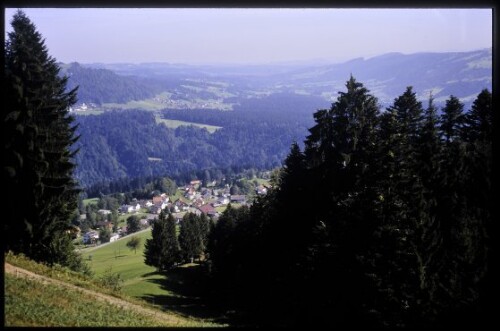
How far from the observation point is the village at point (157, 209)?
120 meters

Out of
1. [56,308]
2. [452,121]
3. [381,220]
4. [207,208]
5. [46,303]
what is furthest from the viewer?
[207,208]

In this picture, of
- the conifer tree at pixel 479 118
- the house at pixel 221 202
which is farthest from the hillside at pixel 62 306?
the house at pixel 221 202

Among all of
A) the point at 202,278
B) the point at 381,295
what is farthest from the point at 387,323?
the point at 202,278

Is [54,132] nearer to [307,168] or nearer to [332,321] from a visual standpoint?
[307,168]

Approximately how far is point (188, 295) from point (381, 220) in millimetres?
28991

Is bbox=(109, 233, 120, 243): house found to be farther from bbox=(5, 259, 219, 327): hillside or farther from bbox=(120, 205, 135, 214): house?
bbox=(5, 259, 219, 327): hillside

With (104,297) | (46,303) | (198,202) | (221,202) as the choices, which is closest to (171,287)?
(104,297)

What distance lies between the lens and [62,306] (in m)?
11.7

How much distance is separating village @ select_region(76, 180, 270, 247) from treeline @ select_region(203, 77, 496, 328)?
82127 mm

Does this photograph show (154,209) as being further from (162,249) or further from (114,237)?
(162,249)

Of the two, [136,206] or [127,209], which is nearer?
[127,209]

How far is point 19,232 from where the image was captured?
67.2 feet

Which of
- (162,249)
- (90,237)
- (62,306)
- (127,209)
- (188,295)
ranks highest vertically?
(62,306)

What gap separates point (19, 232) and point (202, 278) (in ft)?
99.7
